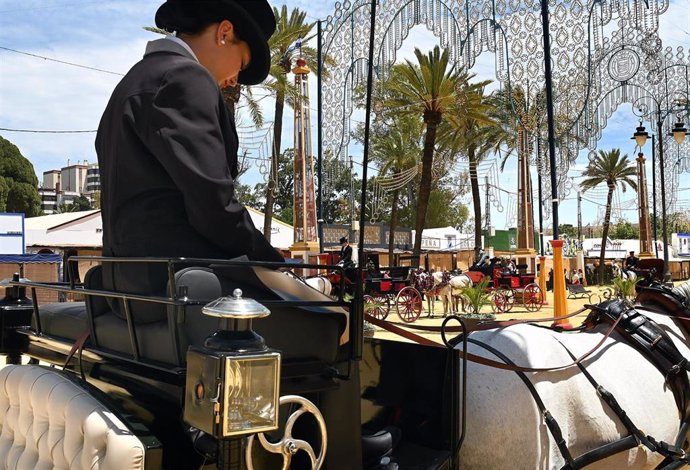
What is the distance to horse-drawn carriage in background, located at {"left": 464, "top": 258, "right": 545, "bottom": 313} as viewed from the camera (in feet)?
61.7

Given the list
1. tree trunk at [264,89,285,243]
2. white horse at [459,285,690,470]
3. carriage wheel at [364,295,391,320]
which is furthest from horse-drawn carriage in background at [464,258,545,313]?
white horse at [459,285,690,470]

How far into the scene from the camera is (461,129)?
83.1ft

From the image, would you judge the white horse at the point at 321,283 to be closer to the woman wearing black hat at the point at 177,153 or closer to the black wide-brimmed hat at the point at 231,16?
the black wide-brimmed hat at the point at 231,16

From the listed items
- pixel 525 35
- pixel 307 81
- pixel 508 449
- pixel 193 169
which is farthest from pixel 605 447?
pixel 307 81

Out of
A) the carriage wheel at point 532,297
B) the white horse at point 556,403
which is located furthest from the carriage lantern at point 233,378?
the carriage wheel at point 532,297

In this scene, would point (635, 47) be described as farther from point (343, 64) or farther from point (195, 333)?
point (195, 333)

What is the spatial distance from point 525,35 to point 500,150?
659 inches

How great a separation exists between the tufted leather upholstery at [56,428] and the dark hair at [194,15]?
4.18ft

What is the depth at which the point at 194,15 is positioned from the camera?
2.33 meters

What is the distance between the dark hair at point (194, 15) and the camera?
7.62 ft

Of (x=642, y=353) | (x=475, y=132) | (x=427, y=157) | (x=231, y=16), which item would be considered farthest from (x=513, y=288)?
(x=231, y=16)

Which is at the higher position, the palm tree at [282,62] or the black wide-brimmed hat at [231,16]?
the palm tree at [282,62]

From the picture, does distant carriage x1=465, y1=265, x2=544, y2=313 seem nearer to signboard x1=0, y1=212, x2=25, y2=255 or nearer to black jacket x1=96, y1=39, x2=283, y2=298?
signboard x1=0, y1=212, x2=25, y2=255

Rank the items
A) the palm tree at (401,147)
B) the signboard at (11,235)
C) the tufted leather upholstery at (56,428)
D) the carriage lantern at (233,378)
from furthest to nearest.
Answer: the palm tree at (401,147) → the signboard at (11,235) → the tufted leather upholstery at (56,428) → the carriage lantern at (233,378)
